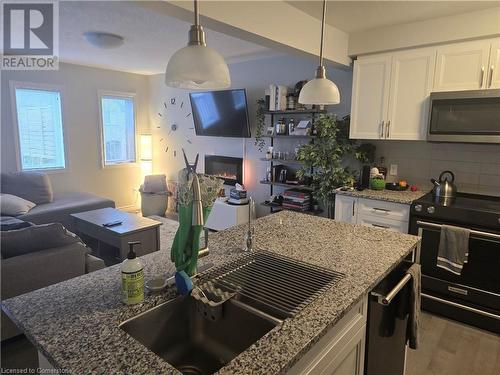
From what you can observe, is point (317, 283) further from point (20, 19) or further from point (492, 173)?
point (20, 19)

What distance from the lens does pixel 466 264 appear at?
253cm

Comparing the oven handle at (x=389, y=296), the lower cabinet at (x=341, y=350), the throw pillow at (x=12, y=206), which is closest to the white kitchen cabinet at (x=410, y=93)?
the oven handle at (x=389, y=296)

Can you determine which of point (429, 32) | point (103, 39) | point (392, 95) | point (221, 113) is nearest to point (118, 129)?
point (221, 113)

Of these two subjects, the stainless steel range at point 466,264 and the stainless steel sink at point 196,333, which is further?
the stainless steel range at point 466,264

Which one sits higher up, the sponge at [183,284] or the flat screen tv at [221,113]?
the flat screen tv at [221,113]

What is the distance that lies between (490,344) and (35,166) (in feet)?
19.2

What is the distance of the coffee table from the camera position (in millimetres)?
3352

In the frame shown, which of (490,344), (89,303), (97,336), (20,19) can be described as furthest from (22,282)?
(490,344)

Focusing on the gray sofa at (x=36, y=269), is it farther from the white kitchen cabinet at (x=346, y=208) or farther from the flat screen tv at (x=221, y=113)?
the flat screen tv at (x=221, y=113)

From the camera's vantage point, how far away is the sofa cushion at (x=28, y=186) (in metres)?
4.35

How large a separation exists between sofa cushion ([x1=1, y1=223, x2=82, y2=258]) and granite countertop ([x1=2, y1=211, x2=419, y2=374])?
3.90 ft

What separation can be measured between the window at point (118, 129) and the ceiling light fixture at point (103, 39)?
209 cm

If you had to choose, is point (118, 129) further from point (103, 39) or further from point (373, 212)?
point (373, 212)

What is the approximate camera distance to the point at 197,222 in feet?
3.92
